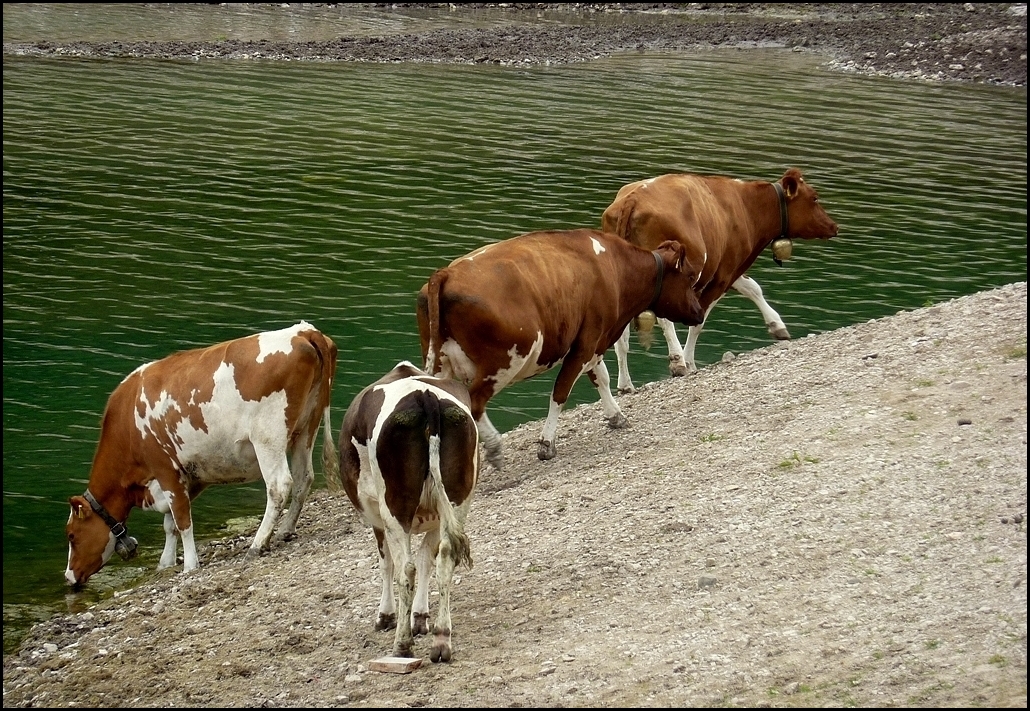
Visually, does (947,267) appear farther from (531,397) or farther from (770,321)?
(531,397)

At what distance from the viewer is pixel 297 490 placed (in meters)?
11.1

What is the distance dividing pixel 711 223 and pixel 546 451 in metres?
3.56

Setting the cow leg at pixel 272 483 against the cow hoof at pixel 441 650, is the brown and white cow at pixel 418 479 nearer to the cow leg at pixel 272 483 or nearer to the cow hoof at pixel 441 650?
the cow hoof at pixel 441 650

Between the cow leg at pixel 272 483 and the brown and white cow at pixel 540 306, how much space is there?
4.71ft

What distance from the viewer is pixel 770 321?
638 inches

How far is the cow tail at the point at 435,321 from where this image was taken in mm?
10820

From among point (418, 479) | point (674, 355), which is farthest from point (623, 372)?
point (418, 479)

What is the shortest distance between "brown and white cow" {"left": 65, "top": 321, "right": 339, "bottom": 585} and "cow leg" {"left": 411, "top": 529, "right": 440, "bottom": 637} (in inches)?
114

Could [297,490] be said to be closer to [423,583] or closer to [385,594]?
[385,594]

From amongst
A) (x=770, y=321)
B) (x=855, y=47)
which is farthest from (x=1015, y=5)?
(x=770, y=321)

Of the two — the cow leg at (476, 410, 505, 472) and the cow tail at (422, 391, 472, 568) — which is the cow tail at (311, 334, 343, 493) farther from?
the cow tail at (422, 391, 472, 568)

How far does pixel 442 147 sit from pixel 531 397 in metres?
15.0

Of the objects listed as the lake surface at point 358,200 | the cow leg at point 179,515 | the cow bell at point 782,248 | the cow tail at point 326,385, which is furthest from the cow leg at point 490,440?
the cow bell at point 782,248

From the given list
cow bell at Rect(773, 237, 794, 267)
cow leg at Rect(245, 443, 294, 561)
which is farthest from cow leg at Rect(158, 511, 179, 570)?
cow bell at Rect(773, 237, 794, 267)
